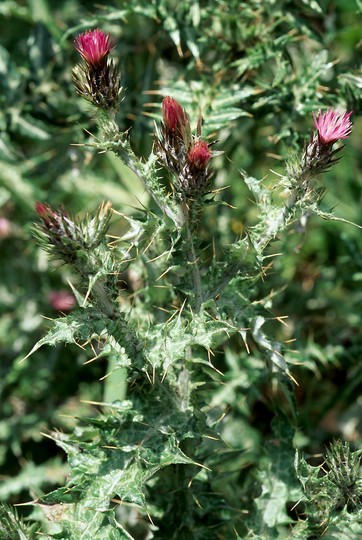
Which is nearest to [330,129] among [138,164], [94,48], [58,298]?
[138,164]

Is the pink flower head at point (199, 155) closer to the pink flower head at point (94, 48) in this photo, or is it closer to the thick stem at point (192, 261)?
the thick stem at point (192, 261)

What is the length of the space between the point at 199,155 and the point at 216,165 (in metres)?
1.34

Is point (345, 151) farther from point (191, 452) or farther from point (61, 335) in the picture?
point (61, 335)

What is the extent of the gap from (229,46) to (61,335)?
1257 mm

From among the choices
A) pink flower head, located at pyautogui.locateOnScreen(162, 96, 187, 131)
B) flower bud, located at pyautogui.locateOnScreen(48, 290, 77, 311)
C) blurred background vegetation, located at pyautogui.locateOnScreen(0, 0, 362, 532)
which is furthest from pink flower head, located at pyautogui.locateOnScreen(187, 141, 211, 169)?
flower bud, located at pyautogui.locateOnScreen(48, 290, 77, 311)

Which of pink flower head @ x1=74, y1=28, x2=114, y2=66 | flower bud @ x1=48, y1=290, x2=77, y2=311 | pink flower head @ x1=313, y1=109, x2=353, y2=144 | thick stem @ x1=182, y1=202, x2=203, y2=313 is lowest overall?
flower bud @ x1=48, y1=290, x2=77, y2=311

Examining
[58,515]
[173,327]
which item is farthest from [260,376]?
[58,515]

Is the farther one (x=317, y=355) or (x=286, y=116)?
(x=317, y=355)

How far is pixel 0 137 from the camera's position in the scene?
→ 2.69m

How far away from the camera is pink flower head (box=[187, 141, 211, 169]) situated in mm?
1437

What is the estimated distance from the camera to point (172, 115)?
1466 millimetres

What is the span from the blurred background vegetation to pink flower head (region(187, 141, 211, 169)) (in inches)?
25.4

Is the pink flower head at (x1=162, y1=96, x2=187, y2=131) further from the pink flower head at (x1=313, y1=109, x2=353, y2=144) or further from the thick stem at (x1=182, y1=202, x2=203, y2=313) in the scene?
the pink flower head at (x1=313, y1=109, x2=353, y2=144)

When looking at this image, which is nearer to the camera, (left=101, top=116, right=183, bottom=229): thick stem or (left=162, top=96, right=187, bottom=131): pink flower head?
(left=162, top=96, right=187, bottom=131): pink flower head
